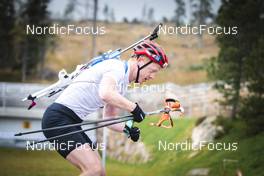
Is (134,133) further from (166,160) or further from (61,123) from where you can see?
(166,160)

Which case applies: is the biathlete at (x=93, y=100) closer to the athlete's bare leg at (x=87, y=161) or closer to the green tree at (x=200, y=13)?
the athlete's bare leg at (x=87, y=161)

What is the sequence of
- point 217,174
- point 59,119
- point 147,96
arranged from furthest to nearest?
point 217,174 → point 147,96 → point 59,119

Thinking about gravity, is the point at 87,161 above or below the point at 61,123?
below

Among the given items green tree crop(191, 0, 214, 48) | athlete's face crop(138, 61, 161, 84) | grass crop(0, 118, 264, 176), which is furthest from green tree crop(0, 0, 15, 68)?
athlete's face crop(138, 61, 161, 84)

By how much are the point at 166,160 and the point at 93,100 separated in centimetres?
326

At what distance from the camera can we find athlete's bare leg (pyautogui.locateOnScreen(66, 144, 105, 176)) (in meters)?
3.33

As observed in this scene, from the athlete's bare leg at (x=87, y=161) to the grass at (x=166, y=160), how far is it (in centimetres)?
289

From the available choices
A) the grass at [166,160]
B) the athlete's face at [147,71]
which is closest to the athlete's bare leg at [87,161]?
the athlete's face at [147,71]

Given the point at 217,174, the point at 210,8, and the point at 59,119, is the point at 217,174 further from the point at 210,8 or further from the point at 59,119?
the point at 59,119

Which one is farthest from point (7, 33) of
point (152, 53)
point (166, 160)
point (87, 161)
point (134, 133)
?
point (87, 161)

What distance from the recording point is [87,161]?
11.0ft

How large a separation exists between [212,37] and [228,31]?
0.74 feet

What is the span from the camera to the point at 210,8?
23.1 ft

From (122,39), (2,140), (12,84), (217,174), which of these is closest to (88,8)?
(122,39)
